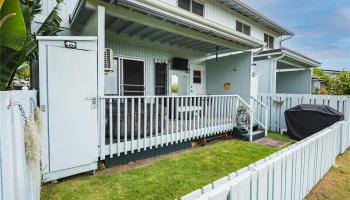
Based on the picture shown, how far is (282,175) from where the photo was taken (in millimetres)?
2703

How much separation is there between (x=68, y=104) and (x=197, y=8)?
8553 mm

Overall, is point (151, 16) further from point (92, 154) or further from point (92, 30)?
point (92, 154)

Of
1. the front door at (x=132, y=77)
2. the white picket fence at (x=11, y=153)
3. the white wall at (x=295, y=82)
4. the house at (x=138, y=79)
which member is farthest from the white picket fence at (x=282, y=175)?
the white wall at (x=295, y=82)

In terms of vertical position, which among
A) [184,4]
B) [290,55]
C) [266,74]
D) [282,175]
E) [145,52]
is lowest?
[282,175]

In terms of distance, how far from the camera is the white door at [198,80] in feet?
31.6

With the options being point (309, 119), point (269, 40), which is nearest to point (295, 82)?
point (269, 40)

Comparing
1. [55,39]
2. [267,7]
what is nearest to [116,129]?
[55,39]

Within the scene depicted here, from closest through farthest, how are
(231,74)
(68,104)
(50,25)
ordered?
(68,104) → (50,25) → (231,74)

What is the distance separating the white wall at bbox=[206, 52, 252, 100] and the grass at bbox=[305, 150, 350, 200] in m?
4.07

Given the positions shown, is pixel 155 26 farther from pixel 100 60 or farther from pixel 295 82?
pixel 295 82

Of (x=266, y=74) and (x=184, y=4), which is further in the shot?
(x=266, y=74)

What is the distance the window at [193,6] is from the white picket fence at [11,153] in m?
8.91

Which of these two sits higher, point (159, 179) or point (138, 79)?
point (138, 79)

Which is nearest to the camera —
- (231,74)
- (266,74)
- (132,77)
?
(132,77)
